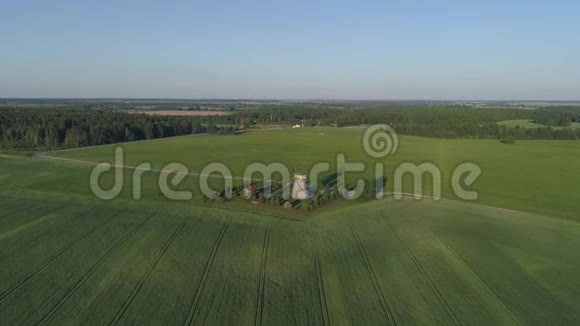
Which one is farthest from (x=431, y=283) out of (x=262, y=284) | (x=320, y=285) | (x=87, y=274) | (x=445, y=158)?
(x=445, y=158)

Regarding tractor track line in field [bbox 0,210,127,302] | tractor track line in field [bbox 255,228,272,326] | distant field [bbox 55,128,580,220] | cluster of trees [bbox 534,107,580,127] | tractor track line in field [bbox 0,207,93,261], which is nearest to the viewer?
tractor track line in field [bbox 255,228,272,326]

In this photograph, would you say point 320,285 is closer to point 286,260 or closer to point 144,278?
Answer: point 286,260

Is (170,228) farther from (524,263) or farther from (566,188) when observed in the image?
(566,188)

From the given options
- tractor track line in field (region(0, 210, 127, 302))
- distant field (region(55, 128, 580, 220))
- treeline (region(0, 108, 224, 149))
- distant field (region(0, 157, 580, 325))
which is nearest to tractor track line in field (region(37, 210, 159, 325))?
distant field (region(0, 157, 580, 325))

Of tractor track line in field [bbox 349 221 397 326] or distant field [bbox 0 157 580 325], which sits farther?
distant field [bbox 0 157 580 325]

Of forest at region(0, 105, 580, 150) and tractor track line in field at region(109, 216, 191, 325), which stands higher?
forest at region(0, 105, 580, 150)

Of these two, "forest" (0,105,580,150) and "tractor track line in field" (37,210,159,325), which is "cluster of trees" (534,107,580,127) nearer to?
"forest" (0,105,580,150)
